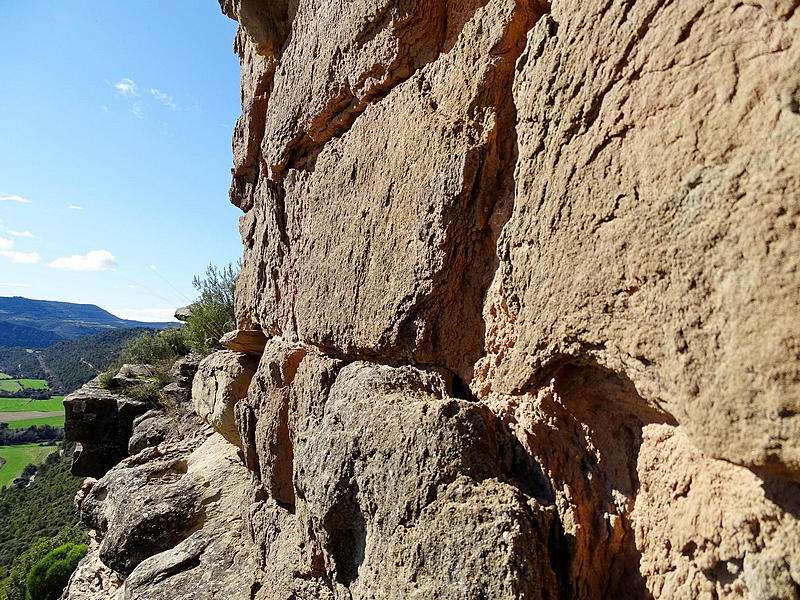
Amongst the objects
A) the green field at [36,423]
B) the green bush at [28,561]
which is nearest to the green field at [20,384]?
the green field at [36,423]

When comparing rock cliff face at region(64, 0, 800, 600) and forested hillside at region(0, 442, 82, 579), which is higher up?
rock cliff face at region(64, 0, 800, 600)

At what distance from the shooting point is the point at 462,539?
164cm

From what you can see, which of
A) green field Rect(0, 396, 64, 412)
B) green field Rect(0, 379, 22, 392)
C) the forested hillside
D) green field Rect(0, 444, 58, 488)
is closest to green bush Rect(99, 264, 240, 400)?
the forested hillside

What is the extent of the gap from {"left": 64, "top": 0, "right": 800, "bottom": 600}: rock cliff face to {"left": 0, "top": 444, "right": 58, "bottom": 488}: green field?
42302 millimetres

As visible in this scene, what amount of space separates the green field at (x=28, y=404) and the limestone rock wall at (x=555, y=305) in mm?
72805

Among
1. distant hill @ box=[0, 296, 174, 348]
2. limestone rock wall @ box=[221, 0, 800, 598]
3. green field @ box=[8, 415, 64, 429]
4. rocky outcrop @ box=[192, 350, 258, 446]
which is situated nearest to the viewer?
limestone rock wall @ box=[221, 0, 800, 598]

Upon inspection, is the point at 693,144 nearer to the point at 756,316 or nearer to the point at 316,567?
the point at 756,316

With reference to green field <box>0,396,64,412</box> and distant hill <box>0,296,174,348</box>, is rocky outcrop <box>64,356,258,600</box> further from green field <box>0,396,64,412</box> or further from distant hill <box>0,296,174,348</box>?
distant hill <box>0,296,174,348</box>

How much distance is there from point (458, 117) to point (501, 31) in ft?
1.19

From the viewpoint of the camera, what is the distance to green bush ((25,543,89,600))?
37.3 feet

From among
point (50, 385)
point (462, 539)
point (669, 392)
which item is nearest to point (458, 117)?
point (669, 392)

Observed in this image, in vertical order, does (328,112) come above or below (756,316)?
above

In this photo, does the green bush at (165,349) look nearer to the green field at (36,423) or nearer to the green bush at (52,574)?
the green bush at (52,574)

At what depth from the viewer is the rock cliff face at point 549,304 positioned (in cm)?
114
